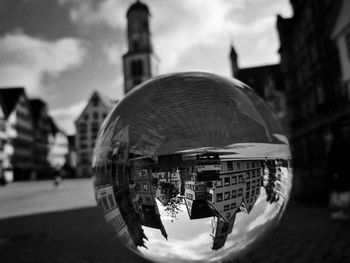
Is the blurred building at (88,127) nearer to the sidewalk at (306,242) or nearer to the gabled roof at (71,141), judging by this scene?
the gabled roof at (71,141)

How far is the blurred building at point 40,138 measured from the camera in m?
63.1

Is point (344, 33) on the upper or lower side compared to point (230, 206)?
upper

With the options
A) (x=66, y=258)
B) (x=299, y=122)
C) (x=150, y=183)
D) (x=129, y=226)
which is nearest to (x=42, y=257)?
(x=66, y=258)

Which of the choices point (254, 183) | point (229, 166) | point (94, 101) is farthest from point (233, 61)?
point (229, 166)

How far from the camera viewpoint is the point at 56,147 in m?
78.8

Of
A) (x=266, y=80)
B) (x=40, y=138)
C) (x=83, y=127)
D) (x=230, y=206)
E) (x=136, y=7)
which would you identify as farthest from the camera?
(x=136, y=7)

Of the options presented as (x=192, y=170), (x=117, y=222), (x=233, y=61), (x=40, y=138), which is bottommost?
(x=117, y=222)

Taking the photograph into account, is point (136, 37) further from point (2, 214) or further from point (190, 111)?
point (190, 111)

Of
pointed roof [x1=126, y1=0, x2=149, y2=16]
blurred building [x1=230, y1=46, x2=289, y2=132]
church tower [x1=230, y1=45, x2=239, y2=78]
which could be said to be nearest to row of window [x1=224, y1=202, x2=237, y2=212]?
blurred building [x1=230, y1=46, x2=289, y2=132]

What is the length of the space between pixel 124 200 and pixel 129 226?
0.79 feet

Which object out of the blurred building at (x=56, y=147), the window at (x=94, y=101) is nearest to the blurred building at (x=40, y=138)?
the blurred building at (x=56, y=147)

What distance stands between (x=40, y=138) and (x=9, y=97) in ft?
48.7

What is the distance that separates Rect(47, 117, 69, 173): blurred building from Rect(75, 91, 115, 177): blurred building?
11915mm

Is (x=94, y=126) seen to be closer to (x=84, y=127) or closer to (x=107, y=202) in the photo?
(x=84, y=127)
